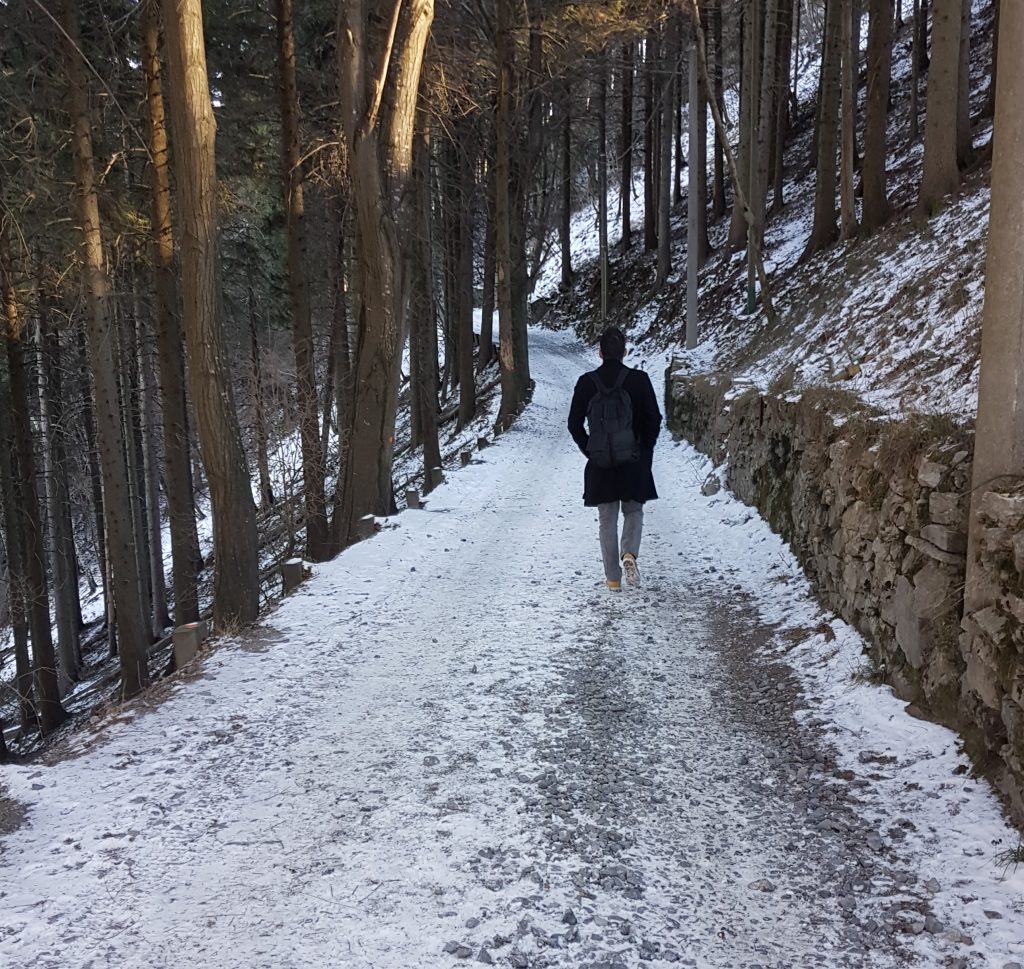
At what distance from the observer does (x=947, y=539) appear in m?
3.79

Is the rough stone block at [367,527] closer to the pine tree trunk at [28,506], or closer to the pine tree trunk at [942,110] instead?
the pine tree trunk at [28,506]

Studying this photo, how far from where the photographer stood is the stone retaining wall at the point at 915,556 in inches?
127

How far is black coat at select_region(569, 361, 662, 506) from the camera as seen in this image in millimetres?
6371

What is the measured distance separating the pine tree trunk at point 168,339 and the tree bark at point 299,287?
5.32ft

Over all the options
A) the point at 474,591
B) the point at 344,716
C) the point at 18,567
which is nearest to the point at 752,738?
the point at 344,716

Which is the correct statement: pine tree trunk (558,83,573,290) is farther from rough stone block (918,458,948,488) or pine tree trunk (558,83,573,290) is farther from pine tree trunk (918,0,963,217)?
rough stone block (918,458,948,488)

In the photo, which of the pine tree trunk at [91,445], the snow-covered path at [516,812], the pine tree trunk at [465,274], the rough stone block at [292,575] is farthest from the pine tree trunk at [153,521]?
the snow-covered path at [516,812]

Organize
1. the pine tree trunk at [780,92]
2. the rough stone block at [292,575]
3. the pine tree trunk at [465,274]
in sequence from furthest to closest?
the pine tree trunk at [780,92]
the pine tree trunk at [465,274]
the rough stone block at [292,575]

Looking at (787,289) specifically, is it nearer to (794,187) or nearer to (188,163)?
(794,187)

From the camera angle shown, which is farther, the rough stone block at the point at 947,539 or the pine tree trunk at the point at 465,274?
the pine tree trunk at the point at 465,274

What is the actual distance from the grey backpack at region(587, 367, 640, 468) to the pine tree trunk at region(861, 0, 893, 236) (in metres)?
10.3

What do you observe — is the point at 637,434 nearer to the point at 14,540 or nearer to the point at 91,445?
the point at 14,540

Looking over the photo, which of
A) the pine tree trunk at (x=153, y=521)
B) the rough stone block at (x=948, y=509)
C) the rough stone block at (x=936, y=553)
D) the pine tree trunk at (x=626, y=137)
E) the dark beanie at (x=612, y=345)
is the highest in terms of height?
the pine tree trunk at (x=626, y=137)

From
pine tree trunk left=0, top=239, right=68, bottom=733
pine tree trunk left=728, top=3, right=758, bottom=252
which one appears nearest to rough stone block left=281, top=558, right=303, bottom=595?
pine tree trunk left=0, top=239, right=68, bottom=733
